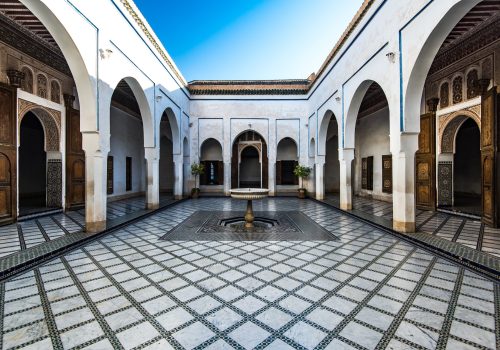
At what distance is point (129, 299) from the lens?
200cm

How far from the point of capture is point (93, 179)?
400 cm

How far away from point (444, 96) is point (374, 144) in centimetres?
309

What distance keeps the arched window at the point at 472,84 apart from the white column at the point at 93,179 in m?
6.74

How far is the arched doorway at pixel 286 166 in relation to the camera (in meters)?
10.5

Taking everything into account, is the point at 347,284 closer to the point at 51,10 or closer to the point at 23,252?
the point at 23,252

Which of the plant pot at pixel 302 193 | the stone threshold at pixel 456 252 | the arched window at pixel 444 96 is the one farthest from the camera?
the plant pot at pixel 302 193

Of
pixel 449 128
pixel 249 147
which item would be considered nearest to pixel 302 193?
pixel 249 147

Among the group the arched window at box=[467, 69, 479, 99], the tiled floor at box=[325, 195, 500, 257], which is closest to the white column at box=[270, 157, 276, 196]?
the tiled floor at box=[325, 195, 500, 257]

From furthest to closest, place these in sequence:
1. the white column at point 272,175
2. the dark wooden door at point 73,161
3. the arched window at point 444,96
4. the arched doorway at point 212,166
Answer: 1. the arched doorway at point 212,166
2. the white column at point 272,175
3. the dark wooden door at point 73,161
4. the arched window at point 444,96

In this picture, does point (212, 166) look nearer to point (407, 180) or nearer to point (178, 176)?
point (178, 176)

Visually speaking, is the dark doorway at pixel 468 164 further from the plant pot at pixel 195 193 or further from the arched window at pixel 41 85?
the arched window at pixel 41 85

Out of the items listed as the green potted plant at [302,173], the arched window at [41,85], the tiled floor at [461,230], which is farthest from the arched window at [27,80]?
the green potted plant at [302,173]

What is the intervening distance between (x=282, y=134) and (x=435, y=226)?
6474mm

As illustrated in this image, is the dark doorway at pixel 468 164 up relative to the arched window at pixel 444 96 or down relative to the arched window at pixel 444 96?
down
